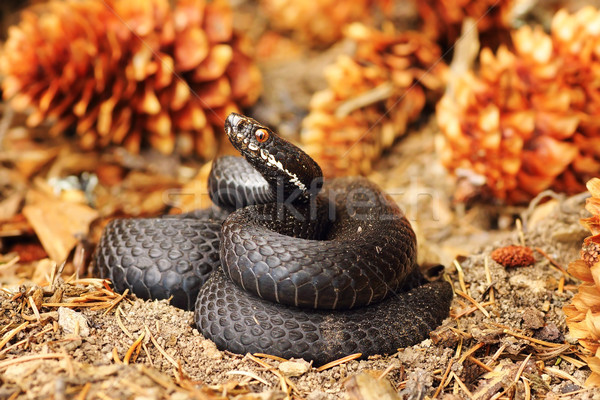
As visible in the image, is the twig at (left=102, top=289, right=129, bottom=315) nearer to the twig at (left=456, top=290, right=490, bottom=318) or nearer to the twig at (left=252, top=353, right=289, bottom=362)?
the twig at (left=252, top=353, right=289, bottom=362)

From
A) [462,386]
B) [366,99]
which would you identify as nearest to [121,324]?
[462,386]

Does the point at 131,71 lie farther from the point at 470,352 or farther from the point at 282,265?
the point at 470,352

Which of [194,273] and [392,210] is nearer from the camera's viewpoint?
[194,273]

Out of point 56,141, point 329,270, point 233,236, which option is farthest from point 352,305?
point 56,141

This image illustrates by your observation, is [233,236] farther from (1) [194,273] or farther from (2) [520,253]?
(2) [520,253]

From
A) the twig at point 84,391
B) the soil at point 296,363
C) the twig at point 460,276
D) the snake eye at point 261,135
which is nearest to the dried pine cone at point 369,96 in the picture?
the snake eye at point 261,135

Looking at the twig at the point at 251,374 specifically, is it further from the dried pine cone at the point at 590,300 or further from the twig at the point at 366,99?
the twig at the point at 366,99

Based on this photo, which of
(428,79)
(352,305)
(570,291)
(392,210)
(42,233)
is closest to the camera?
(352,305)

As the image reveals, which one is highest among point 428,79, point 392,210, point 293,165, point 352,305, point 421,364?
point 428,79
